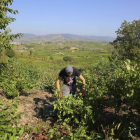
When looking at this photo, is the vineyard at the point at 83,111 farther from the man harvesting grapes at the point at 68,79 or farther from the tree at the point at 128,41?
the tree at the point at 128,41

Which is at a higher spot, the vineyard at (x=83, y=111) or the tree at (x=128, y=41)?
the tree at (x=128, y=41)

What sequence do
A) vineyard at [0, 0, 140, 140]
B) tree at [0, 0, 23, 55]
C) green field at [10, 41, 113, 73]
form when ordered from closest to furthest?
1. vineyard at [0, 0, 140, 140]
2. tree at [0, 0, 23, 55]
3. green field at [10, 41, 113, 73]

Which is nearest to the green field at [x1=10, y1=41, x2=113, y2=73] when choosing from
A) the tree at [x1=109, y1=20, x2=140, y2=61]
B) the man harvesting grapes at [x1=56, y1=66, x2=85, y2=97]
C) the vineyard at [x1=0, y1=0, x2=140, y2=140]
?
the tree at [x1=109, y1=20, x2=140, y2=61]

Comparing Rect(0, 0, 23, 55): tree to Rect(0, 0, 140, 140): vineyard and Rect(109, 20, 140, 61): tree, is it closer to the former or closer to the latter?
Rect(0, 0, 140, 140): vineyard

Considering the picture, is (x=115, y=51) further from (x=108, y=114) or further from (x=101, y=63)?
(x=108, y=114)

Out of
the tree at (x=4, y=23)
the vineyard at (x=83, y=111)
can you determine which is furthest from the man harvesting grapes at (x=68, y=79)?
the tree at (x=4, y=23)

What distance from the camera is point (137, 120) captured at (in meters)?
3.09

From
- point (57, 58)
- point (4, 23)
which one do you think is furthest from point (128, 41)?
point (57, 58)

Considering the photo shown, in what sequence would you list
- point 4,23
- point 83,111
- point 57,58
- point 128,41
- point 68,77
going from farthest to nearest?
point 57,58
point 128,41
point 4,23
point 68,77
point 83,111

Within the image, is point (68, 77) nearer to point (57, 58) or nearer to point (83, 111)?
point (83, 111)

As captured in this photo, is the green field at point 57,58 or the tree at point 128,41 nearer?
the tree at point 128,41

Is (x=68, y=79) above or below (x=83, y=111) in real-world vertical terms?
above

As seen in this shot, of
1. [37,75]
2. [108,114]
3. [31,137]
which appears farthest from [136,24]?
[31,137]

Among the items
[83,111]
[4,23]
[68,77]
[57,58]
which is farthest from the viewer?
[57,58]
